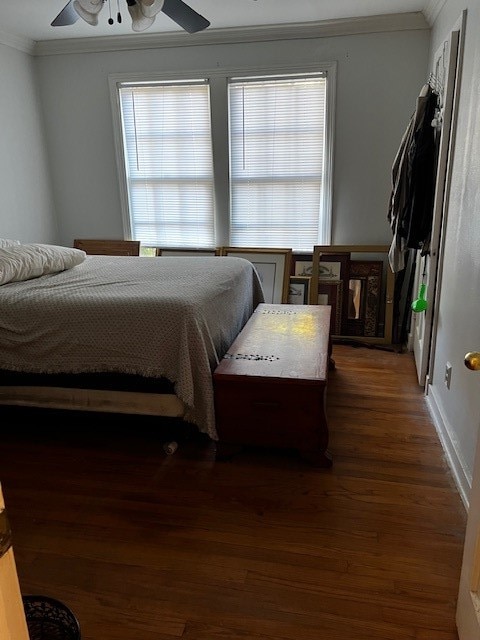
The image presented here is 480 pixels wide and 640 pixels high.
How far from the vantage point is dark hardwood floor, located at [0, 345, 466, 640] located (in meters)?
1.45

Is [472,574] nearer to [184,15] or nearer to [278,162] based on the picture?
[184,15]

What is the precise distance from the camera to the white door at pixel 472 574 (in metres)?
1.18

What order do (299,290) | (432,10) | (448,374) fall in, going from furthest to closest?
(299,290), (432,10), (448,374)

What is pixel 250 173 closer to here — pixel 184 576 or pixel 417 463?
pixel 417 463

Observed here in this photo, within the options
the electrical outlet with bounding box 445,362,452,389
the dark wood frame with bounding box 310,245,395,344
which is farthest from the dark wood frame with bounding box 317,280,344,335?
the electrical outlet with bounding box 445,362,452,389

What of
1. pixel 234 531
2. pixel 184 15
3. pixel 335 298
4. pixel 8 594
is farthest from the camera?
pixel 335 298

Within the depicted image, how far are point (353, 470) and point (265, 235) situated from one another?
2565mm

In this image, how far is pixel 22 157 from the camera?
13.3 feet

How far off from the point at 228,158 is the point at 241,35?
952 mm

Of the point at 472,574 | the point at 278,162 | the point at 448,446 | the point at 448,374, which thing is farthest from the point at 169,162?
the point at 472,574

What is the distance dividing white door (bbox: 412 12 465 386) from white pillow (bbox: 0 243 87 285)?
7.45ft

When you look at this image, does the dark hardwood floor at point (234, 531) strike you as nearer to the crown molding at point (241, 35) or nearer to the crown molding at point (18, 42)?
the crown molding at point (241, 35)

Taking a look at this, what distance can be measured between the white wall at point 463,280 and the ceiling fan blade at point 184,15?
1.42m

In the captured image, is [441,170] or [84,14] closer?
[84,14]
